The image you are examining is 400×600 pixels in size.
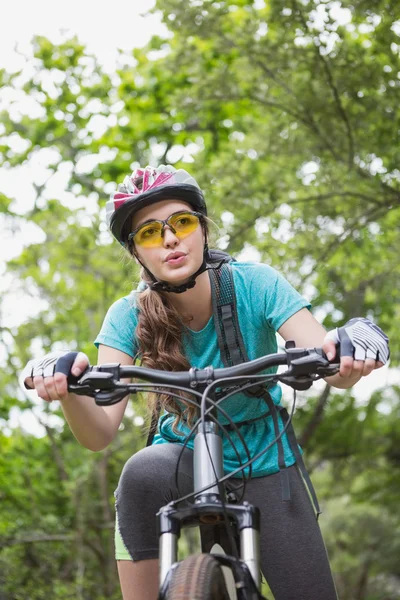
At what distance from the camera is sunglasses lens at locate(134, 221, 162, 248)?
2928mm

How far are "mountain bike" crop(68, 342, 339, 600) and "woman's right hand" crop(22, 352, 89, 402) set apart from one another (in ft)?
0.12

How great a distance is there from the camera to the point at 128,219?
3051 millimetres

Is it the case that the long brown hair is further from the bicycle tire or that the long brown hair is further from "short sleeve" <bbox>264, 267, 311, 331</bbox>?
the bicycle tire

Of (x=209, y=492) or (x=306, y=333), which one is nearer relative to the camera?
(x=209, y=492)

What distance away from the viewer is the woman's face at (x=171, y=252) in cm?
291

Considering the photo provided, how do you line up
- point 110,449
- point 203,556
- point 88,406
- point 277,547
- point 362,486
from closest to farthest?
point 203,556 → point 88,406 → point 277,547 → point 110,449 → point 362,486

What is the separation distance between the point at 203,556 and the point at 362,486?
16.6 metres

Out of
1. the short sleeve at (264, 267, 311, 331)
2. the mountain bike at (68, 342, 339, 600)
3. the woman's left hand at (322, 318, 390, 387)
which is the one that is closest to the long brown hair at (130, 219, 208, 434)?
the short sleeve at (264, 267, 311, 331)

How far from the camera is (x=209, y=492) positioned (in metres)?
2.19

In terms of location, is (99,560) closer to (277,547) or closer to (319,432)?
(319,432)

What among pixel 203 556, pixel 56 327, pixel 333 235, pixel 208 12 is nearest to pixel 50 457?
pixel 56 327

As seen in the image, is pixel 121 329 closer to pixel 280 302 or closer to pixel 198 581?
pixel 280 302

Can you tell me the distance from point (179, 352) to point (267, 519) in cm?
71

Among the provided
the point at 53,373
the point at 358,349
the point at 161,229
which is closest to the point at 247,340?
the point at 161,229
